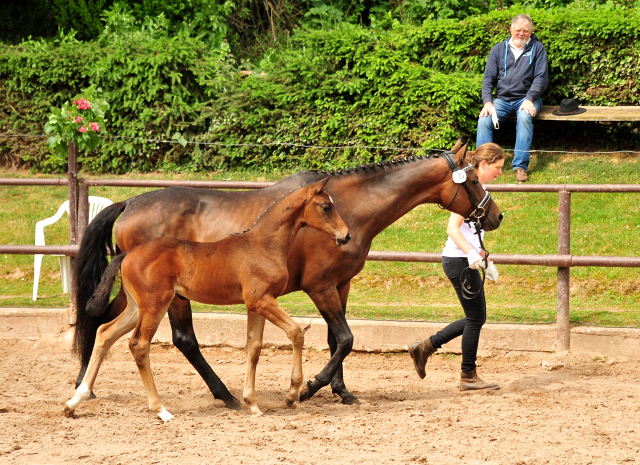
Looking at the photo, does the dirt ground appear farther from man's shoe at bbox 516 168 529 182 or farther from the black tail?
man's shoe at bbox 516 168 529 182

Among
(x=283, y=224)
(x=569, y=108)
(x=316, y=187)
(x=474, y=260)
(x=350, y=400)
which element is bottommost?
(x=350, y=400)

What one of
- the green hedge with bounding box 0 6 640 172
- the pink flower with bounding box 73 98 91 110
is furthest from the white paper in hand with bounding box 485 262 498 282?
the green hedge with bounding box 0 6 640 172

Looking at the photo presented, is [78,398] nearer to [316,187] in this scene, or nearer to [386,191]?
[316,187]

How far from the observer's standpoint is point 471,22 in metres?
10.6

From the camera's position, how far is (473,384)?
5594 mm

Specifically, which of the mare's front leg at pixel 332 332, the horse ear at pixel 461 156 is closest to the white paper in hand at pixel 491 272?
the horse ear at pixel 461 156

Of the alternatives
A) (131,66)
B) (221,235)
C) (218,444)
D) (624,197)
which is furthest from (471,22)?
(218,444)

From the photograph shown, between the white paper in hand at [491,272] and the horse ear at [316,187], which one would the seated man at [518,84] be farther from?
the horse ear at [316,187]

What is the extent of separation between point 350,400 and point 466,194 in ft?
5.60

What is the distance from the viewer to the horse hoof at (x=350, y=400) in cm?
536

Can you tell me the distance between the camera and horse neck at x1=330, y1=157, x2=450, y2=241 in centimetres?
533

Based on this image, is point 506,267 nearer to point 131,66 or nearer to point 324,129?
point 324,129

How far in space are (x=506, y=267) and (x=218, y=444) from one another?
4763 millimetres

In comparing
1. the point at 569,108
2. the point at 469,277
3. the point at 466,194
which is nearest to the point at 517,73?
the point at 569,108
